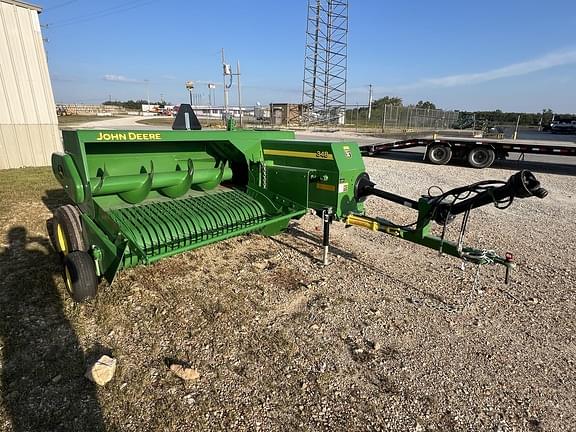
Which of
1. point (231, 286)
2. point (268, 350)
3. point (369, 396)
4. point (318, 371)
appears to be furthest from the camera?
point (231, 286)

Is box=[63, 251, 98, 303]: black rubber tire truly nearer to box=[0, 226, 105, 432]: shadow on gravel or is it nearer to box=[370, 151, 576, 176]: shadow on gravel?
box=[0, 226, 105, 432]: shadow on gravel

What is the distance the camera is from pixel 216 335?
2891 millimetres

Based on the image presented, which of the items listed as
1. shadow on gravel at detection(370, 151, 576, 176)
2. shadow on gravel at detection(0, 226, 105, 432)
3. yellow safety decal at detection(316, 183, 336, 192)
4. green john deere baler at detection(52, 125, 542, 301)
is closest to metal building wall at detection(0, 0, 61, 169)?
shadow on gravel at detection(0, 226, 105, 432)

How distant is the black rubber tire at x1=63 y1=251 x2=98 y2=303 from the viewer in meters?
2.99

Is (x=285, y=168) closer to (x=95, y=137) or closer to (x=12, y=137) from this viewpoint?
(x=95, y=137)

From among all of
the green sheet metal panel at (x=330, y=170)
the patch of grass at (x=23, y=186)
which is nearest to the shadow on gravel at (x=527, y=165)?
the green sheet metal panel at (x=330, y=170)

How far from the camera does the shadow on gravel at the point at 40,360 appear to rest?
2100 millimetres

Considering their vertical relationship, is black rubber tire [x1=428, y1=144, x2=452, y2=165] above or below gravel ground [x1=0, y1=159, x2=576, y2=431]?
above

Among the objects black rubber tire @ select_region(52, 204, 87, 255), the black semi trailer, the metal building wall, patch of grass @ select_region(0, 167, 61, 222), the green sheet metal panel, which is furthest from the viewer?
the black semi trailer

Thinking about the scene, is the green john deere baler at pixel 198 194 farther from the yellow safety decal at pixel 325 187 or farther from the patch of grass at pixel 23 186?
the patch of grass at pixel 23 186

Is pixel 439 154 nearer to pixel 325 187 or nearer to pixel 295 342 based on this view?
pixel 325 187

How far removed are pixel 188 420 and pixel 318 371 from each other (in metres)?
0.92

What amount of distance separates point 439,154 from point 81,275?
40.8ft

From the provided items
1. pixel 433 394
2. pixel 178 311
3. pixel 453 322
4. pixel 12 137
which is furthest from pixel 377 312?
pixel 12 137
